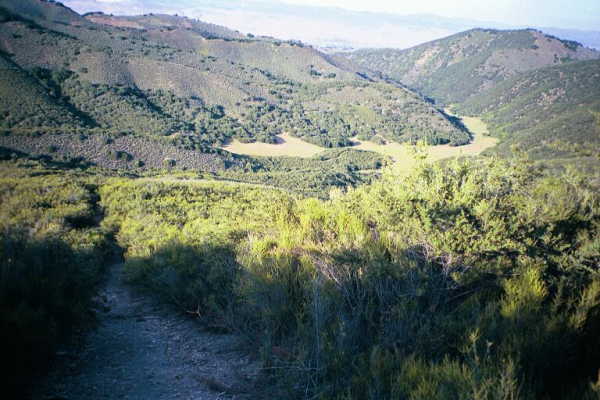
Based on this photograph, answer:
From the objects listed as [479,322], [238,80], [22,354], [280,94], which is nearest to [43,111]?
[22,354]

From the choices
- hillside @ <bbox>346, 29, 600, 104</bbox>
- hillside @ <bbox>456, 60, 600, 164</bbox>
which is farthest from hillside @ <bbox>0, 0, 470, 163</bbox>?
hillside @ <bbox>346, 29, 600, 104</bbox>

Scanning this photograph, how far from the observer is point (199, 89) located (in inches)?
2879

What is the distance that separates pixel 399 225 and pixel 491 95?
471ft

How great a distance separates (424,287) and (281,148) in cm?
6918

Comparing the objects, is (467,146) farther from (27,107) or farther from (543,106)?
(27,107)

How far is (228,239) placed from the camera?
7.66 metres

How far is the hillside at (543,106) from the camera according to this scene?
65.2 m

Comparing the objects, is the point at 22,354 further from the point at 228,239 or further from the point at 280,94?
the point at 280,94

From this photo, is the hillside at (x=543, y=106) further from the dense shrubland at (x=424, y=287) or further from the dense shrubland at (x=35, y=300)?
the dense shrubland at (x=35, y=300)

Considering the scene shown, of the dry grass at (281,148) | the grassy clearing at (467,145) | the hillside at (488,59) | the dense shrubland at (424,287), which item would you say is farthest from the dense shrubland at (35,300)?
the hillside at (488,59)

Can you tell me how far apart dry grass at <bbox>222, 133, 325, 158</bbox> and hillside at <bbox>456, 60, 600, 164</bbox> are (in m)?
37.1

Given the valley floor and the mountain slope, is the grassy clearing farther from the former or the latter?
the mountain slope

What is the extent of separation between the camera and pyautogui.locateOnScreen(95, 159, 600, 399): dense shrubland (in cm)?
312

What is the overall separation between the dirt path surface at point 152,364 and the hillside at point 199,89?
138 feet
